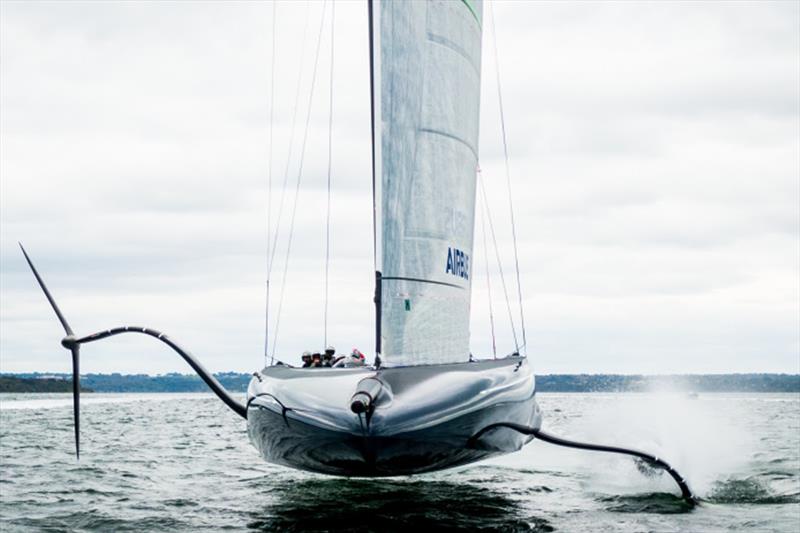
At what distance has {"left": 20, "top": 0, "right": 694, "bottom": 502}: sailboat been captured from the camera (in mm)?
9891

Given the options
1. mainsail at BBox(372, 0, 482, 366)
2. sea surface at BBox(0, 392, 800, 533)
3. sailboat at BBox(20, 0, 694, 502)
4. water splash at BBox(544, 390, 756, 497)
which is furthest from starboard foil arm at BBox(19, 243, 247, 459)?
water splash at BBox(544, 390, 756, 497)

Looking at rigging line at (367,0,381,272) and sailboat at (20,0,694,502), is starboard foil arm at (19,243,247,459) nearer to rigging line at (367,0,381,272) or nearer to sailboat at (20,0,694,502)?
sailboat at (20,0,694,502)

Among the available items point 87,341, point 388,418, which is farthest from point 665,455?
point 87,341

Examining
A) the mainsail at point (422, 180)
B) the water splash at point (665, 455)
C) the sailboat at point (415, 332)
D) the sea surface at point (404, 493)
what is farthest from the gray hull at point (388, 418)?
the water splash at point (665, 455)

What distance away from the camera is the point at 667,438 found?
946 inches

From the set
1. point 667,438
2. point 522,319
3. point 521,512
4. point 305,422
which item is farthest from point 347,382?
point 667,438

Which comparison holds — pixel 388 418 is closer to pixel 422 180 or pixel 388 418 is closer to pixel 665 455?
pixel 422 180

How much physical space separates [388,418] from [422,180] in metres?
3.95

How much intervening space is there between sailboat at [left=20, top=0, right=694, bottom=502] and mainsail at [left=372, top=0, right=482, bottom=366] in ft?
0.06

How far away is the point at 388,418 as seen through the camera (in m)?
9.57

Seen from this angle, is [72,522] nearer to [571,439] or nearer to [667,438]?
[571,439]

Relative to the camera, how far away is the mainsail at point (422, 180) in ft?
38.5

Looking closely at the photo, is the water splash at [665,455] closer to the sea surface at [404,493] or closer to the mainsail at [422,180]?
the sea surface at [404,493]

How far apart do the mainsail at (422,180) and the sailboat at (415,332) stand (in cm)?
2
